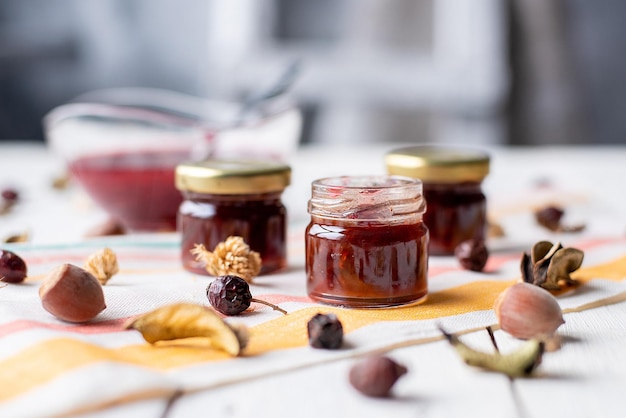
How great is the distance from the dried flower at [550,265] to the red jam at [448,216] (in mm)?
274

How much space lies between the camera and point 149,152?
6.29 feet

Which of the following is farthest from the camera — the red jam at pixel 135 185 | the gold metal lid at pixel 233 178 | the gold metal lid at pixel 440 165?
the red jam at pixel 135 185

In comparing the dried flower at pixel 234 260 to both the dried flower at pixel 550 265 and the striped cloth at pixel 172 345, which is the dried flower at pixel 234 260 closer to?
the striped cloth at pixel 172 345

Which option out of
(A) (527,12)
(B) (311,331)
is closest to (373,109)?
(A) (527,12)

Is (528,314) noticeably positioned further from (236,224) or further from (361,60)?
(361,60)

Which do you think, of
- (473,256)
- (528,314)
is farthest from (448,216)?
(528,314)

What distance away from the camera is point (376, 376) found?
83 cm

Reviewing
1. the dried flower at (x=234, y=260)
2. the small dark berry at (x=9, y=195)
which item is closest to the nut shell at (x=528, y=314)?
the dried flower at (x=234, y=260)

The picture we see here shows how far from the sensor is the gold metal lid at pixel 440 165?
1570 millimetres

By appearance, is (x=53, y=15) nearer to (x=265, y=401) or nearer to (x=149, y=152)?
(x=149, y=152)

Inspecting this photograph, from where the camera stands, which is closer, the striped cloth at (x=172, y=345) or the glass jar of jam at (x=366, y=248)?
the striped cloth at (x=172, y=345)

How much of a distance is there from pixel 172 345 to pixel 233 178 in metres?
0.45

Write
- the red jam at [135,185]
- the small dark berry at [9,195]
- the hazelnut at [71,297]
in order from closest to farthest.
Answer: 1. the hazelnut at [71,297]
2. the red jam at [135,185]
3. the small dark berry at [9,195]

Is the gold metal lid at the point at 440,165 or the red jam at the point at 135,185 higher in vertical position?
the gold metal lid at the point at 440,165
